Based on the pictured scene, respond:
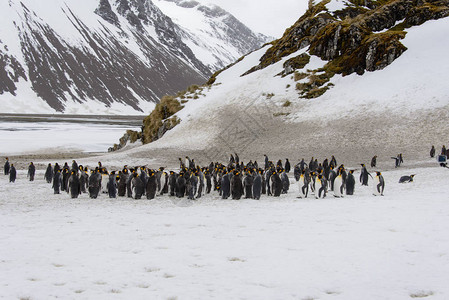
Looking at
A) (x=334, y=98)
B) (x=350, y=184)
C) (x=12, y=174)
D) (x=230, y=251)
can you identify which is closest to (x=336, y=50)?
(x=334, y=98)

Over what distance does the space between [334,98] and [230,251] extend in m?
38.0

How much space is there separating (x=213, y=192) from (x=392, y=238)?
43.6ft

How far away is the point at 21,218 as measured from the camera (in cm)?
A: 1334

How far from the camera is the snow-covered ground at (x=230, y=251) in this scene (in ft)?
23.9

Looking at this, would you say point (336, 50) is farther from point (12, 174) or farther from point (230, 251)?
point (230, 251)

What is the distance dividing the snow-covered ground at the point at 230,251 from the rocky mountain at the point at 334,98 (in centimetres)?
2215

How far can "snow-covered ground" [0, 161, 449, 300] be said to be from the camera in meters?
7.30

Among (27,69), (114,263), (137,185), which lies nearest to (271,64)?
(137,185)

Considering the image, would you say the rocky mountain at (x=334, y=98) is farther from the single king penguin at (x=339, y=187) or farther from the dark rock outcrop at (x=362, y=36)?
the single king penguin at (x=339, y=187)

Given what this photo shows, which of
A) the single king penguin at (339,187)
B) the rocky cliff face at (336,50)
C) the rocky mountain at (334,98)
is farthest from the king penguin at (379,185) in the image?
the rocky cliff face at (336,50)

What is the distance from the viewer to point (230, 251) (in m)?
9.59

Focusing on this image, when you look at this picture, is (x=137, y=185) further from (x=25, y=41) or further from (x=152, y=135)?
(x=25, y=41)

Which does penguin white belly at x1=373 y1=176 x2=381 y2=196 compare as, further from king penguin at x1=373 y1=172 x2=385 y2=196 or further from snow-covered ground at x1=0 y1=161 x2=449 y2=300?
snow-covered ground at x1=0 y1=161 x2=449 y2=300

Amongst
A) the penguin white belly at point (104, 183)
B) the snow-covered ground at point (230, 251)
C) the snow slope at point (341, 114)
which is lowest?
the snow-covered ground at point (230, 251)
